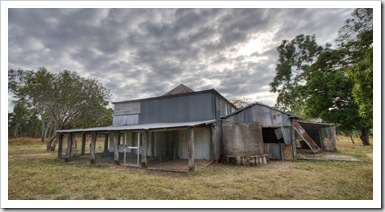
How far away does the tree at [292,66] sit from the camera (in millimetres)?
20312

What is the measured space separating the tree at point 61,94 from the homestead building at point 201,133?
6449 millimetres

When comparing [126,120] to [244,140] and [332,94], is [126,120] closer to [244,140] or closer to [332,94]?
[244,140]

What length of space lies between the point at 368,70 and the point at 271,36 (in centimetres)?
295

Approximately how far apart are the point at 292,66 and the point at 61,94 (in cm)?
2594

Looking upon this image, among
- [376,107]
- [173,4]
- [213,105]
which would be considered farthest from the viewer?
[213,105]

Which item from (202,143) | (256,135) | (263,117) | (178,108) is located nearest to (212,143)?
(202,143)

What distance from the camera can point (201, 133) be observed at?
10.9 metres

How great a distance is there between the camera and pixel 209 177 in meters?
6.45

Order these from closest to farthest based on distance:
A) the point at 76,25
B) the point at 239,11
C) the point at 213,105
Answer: the point at 239,11
the point at 76,25
the point at 213,105

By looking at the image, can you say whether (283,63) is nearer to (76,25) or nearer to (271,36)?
(271,36)

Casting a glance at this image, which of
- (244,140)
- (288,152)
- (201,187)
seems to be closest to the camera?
(201,187)

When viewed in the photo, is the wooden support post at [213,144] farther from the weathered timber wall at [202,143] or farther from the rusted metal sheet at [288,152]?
the rusted metal sheet at [288,152]

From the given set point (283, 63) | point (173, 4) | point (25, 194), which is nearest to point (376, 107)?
point (173, 4)

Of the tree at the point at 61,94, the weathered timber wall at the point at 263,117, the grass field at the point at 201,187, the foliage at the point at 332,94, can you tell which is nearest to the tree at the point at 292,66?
the foliage at the point at 332,94
